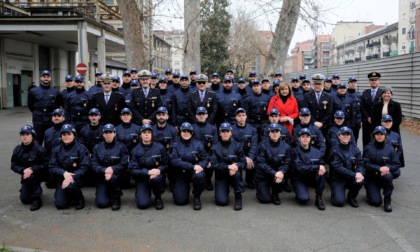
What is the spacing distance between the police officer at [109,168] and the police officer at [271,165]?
2320 millimetres

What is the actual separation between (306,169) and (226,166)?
137cm

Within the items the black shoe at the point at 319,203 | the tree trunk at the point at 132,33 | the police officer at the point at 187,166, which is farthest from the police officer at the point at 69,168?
the tree trunk at the point at 132,33

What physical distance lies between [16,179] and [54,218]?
116 inches

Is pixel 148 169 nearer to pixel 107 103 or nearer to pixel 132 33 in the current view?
pixel 107 103

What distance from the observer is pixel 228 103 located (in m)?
8.51

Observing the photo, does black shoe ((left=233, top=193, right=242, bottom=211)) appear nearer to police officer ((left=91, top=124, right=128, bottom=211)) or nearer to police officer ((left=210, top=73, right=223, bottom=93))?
police officer ((left=91, top=124, right=128, bottom=211))

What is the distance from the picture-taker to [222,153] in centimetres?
677

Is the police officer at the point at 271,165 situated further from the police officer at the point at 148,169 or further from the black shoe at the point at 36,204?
the black shoe at the point at 36,204

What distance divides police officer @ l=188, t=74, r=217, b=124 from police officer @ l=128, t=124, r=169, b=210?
5.82ft

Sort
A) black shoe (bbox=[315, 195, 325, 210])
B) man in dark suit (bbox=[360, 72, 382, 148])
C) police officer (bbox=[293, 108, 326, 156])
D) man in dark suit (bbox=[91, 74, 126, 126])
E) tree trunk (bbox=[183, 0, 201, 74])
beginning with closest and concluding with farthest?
black shoe (bbox=[315, 195, 325, 210])
police officer (bbox=[293, 108, 326, 156])
man in dark suit (bbox=[91, 74, 126, 126])
man in dark suit (bbox=[360, 72, 382, 148])
tree trunk (bbox=[183, 0, 201, 74])

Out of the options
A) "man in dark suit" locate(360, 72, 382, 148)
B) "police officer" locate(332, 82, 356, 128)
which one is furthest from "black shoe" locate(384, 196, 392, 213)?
"police officer" locate(332, 82, 356, 128)

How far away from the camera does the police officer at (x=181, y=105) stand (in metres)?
8.66

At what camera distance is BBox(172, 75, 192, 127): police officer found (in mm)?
8656

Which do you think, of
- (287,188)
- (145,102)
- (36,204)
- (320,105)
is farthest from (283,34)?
(36,204)
